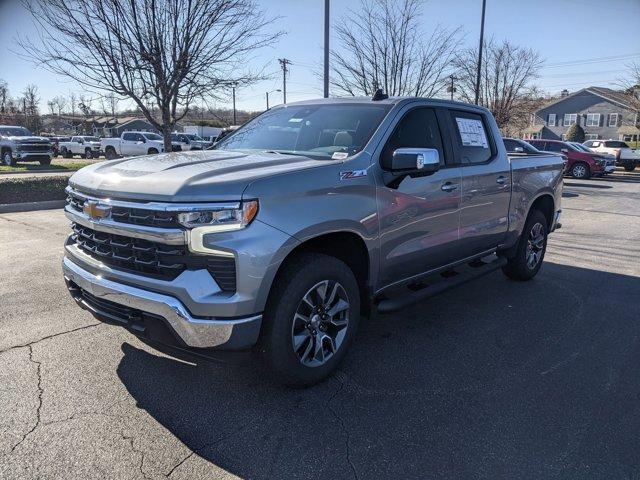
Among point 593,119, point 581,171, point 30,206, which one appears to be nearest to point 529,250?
point 30,206

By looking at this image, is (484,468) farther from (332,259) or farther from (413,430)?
(332,259)

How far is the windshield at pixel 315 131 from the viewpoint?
12.3 feet

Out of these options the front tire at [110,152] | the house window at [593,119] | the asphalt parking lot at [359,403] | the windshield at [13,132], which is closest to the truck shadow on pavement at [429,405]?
the asphalt parking lot at [359,403]

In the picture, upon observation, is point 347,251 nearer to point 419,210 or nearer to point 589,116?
point 419,210

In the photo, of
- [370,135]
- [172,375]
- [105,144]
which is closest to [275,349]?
[172,375]

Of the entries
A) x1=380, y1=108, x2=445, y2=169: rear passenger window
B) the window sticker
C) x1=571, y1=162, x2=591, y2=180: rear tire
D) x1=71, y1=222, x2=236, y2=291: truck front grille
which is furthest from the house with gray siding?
x1=71, y1=222, x2=236, y2=291: truck front grille

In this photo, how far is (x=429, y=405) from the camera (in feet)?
10.3

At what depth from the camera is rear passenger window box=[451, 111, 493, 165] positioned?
14.9 feet

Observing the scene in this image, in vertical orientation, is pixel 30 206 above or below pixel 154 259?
below

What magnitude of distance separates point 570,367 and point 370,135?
90.4 inches

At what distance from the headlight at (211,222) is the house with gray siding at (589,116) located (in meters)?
65.1

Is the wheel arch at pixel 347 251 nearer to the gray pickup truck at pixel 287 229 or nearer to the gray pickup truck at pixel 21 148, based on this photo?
the gray pickup truck at pixel 287 229

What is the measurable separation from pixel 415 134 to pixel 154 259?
2.34m

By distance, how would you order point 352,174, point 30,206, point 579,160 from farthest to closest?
point 579,160
point 30,206
point 352,174
